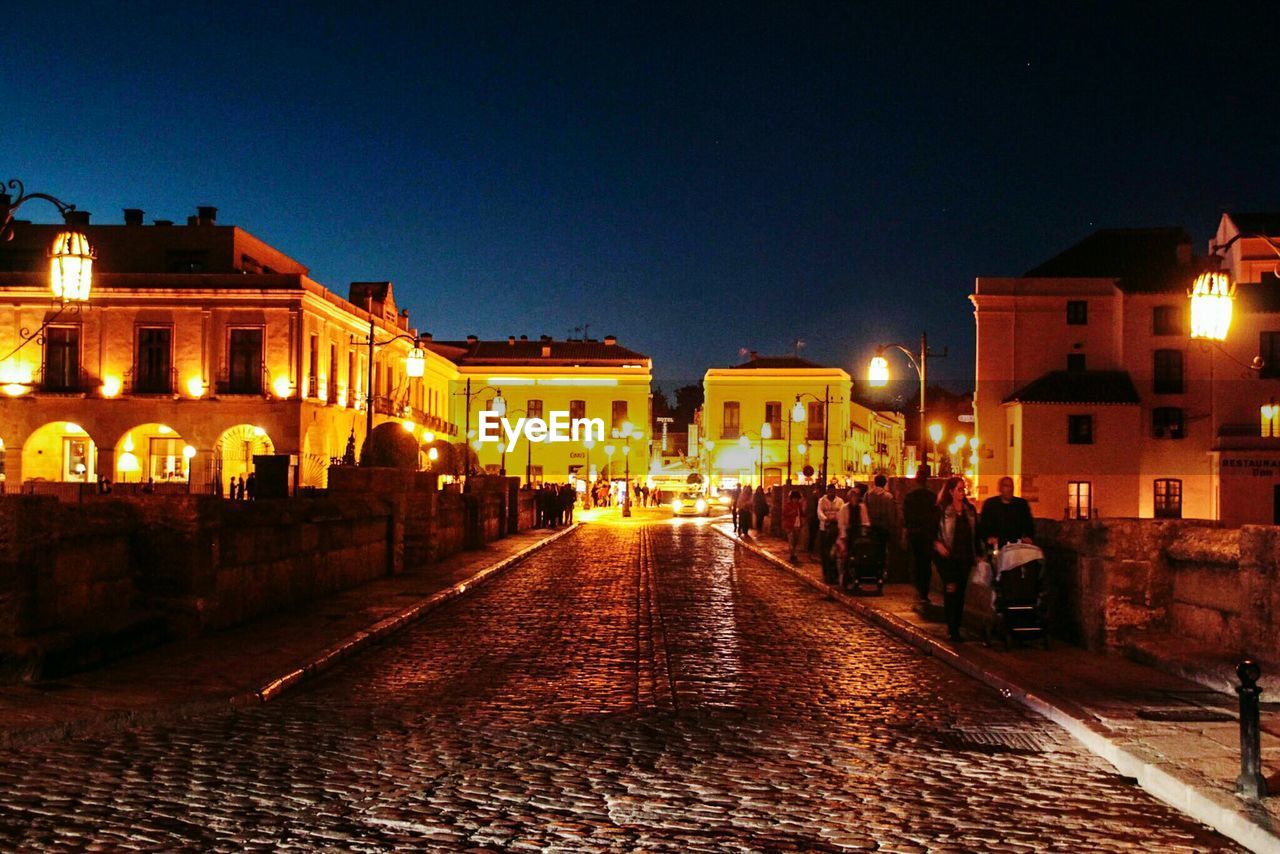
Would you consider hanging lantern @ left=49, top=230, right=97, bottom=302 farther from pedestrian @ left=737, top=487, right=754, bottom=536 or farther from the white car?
the white car

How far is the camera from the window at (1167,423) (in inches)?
2009

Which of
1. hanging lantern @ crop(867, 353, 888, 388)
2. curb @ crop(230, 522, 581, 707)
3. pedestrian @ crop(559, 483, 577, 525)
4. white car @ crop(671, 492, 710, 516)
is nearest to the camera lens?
curb @ crop(230, 522, 581, 707)

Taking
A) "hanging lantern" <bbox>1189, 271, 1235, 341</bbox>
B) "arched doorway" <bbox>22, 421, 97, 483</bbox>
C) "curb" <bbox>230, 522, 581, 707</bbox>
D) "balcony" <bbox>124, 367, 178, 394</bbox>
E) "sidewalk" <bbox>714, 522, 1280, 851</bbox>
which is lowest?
"curb" <bbox>230, 522, 581, 707</bbox>

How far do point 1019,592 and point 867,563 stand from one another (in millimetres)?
6162

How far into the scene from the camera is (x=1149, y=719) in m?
8.24

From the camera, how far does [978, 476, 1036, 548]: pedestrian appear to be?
11766 millimetres

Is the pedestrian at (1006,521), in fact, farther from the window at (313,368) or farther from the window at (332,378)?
the window at (332,378)

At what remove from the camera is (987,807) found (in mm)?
6406

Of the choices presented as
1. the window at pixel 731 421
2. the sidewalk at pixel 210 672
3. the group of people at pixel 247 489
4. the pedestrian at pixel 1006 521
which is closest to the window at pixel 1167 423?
the group of people at pixel 247 489

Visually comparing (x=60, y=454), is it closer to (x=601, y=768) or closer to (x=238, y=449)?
(x=238, y=449)

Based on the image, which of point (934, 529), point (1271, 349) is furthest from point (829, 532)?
point (1271, 349)

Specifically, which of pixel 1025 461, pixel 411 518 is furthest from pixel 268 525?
pixel 1025 461

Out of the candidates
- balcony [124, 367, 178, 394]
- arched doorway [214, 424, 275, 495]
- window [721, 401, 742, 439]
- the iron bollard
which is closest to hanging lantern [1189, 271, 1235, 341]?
the iron bollard

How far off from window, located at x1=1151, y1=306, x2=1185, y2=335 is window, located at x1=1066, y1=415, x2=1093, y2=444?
207 inches
